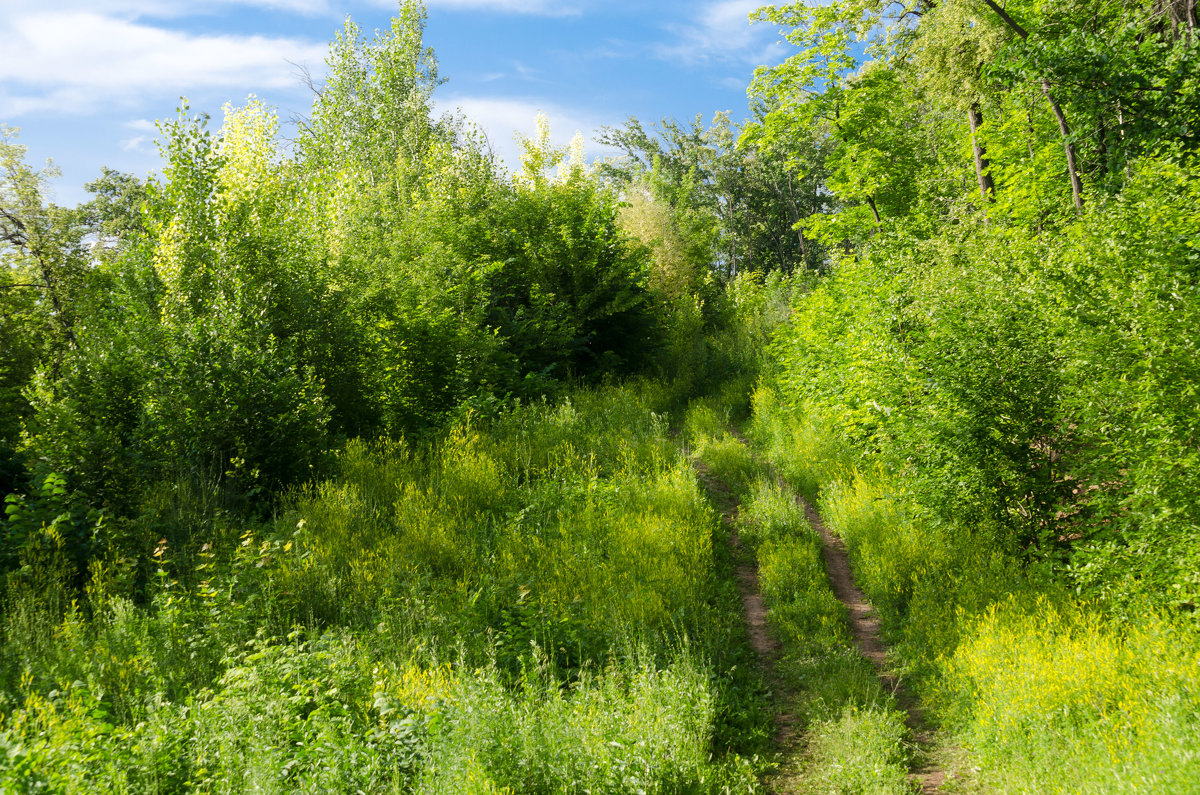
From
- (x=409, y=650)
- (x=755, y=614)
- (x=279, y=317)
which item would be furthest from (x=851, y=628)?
(x=279, y=317)

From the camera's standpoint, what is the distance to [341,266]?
12.3 meters

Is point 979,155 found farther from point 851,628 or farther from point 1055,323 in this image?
point 851,628

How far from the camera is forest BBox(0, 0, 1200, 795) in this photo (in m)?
4.51

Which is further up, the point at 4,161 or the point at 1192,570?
the point at 4,161

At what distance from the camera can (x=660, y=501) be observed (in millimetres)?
8766

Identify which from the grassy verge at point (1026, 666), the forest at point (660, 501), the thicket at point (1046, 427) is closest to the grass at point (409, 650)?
the forest at point (660, 501)

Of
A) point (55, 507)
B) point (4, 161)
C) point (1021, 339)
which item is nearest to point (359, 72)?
point (4, 161)

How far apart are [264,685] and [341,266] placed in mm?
9157

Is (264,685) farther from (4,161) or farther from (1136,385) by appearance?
(4,161)

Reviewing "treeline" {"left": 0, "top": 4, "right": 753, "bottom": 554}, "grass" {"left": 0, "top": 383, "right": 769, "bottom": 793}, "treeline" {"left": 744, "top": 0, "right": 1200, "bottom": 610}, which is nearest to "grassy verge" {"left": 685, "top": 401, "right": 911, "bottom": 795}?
"grass" {"left": 0, "top": 383, "right": 769, "bottom": 793}

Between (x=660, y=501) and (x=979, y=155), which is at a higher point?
(x=979, y=155)

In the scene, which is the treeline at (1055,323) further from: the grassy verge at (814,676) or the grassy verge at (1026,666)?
the grassy verge at (814,676)

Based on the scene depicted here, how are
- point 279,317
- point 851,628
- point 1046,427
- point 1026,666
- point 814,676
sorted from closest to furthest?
1. point 1026,666
2. point 814,676
3. point 851,628
4. point 1046,427
5. point 279,317

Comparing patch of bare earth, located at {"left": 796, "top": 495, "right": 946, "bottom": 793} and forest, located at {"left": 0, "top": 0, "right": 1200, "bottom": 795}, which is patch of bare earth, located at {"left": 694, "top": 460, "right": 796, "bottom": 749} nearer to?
forest, located at {"left": 0, "top": 0, "right": 1200, "bottom": 795}
